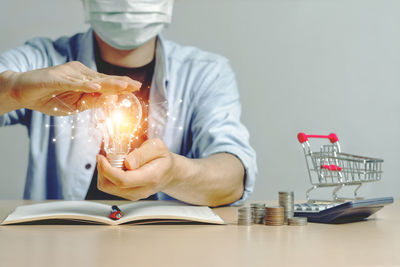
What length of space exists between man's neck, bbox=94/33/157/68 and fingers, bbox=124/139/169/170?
107 centimetres

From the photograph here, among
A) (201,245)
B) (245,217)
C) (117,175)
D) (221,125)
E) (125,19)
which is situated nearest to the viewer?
(201,245)

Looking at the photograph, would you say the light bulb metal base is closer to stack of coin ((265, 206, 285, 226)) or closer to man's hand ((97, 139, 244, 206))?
man's hand ((97, 139, 244, 206))

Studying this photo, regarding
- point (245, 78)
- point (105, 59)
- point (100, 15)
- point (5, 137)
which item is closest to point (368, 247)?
point (100, 15)

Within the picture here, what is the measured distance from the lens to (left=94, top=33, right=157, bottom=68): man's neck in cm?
208

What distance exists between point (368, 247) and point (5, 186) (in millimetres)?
2543

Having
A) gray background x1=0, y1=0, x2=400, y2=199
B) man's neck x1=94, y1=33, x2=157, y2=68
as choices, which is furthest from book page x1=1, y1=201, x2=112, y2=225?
gray background x1=0, y1=0, x2=400, y2=199

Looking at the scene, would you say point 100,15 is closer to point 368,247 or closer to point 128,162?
point 128,162

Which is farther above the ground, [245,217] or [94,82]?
[94,82]

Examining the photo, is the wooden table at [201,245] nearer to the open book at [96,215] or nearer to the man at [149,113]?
the open book at [96,215]

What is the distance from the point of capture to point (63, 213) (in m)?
1.02

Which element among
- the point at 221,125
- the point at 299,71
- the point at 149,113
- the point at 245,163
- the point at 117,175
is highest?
the point at 299,71

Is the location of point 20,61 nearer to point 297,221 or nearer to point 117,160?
point 117,160

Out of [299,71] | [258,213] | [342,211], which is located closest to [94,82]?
[258,213]

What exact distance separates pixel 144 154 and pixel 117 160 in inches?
3.2
